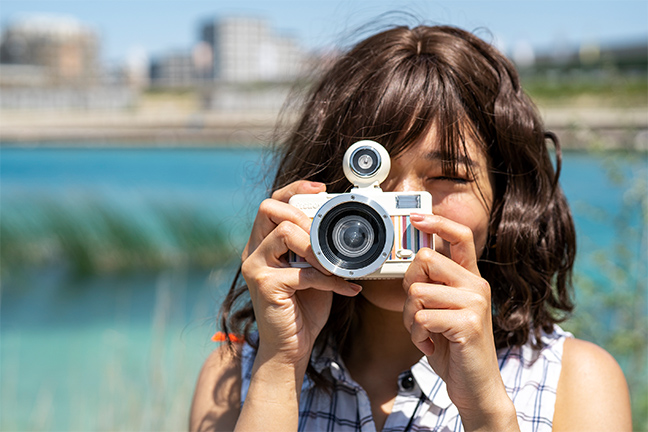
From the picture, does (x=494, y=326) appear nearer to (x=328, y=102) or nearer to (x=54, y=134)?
(x=328, y=102)

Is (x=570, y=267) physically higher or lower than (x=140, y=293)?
higher

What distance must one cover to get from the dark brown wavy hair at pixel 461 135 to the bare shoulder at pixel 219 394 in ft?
0.25

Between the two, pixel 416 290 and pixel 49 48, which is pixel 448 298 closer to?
pixel 416 290

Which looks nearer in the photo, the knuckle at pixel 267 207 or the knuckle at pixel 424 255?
the knuckle at pixel 424 255

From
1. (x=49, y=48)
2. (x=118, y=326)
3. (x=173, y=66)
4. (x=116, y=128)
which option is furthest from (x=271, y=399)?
(x=173, y=66)

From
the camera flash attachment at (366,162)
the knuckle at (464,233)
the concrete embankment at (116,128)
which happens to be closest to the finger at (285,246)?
the camera flash attachment at (366,162)

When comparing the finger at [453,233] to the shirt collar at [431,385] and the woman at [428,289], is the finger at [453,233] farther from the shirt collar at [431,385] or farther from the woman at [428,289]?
the shirt collar at [431,385]

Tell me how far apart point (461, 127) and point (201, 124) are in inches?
1363

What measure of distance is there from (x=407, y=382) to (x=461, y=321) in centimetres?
29

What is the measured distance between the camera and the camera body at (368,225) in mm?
1057

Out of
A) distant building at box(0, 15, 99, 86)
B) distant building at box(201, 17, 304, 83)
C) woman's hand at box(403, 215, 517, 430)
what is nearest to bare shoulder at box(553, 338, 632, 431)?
woman's hand at box(403, 215, 517, 430)

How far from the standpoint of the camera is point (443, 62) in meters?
1.26

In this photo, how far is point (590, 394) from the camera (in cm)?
A: 119

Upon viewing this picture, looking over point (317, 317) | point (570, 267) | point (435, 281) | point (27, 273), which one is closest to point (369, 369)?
point (317, 317)
